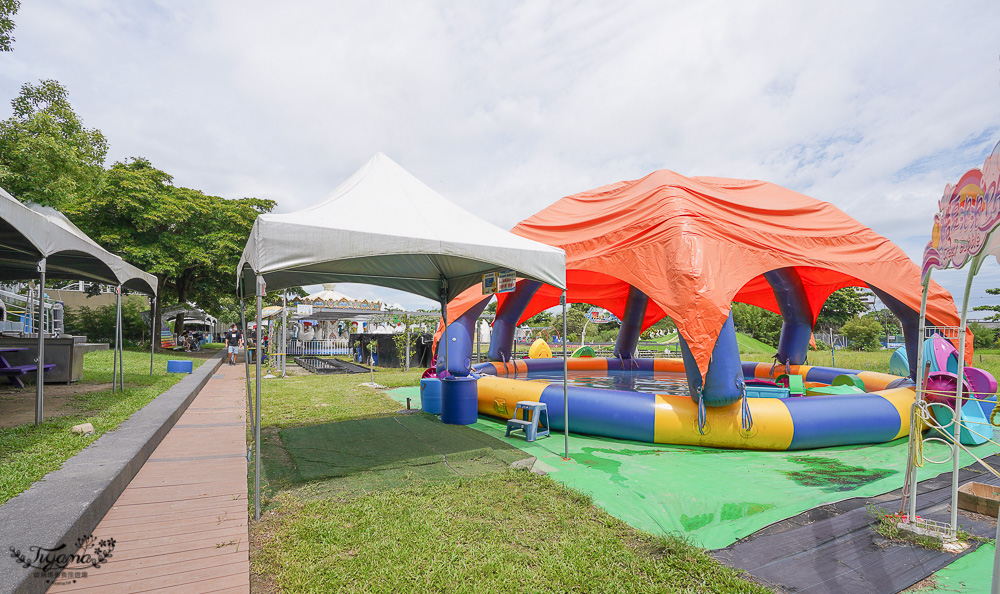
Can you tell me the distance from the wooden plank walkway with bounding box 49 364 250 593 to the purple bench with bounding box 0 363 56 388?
15.5 feet

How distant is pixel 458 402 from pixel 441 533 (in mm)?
4097

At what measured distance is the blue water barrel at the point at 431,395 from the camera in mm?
8547

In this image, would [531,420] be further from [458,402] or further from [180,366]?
[180,366]

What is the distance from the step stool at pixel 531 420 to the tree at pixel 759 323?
35.2 metres

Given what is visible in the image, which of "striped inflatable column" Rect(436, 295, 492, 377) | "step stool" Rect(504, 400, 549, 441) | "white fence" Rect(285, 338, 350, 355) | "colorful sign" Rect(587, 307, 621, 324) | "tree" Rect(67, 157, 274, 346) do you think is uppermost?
"tree" Rect(67, 157, 274, 346)

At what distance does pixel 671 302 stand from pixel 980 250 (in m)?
3.76

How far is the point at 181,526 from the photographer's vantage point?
150 inches

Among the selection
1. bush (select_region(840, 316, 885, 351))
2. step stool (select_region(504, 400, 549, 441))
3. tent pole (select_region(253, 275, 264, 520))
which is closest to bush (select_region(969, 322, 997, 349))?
bush (select_region(840, 316, 885, 351))

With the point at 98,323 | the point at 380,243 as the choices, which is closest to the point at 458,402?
the point at 380,243

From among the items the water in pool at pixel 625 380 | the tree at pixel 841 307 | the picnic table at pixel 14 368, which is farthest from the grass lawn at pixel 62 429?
the tree at pixel 841 307

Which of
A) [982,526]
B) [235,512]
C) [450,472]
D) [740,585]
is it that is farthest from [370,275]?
[982,526]

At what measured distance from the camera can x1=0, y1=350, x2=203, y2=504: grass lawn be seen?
168 inches

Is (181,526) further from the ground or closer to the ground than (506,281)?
closer to the ground

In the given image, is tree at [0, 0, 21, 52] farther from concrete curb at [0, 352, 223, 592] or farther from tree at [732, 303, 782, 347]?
tree at [732, 303, 782, 347]
